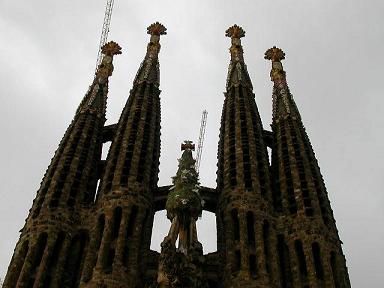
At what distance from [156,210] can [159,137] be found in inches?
254

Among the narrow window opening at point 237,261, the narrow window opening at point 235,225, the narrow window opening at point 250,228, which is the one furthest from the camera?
the narrow window opening at point 235,225

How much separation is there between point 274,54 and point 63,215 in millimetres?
28477

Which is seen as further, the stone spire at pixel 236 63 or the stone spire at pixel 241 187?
the stone spire at pixel 236 63

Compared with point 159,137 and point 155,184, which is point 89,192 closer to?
point 155,184

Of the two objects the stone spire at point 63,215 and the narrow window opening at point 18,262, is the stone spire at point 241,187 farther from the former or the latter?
the narrow window opening at point 18,262

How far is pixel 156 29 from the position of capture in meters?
62.0

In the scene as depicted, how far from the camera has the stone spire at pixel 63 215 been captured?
119ft

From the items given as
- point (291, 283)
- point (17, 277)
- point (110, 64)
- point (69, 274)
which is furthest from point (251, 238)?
point (110, 64)

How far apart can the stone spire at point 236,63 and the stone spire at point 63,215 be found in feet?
40.0

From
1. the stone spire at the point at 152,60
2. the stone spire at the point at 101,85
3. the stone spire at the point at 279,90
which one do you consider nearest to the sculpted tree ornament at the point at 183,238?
the stone spire at the point at 101,85

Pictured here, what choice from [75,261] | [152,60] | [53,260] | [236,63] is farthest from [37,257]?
[236,63]

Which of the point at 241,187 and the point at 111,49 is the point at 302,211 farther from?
the point at 111,49

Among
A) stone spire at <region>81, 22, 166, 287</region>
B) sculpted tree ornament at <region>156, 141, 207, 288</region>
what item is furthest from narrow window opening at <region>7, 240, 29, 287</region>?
sculpted tree ornament at <region>156, 141, 207, 288</region>

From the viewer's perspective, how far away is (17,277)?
1410 inches
